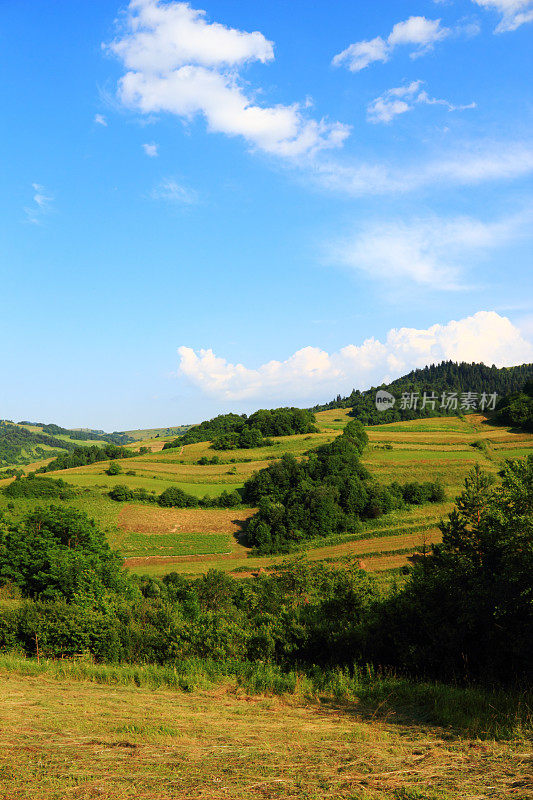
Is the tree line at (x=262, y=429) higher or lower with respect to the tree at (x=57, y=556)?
higher

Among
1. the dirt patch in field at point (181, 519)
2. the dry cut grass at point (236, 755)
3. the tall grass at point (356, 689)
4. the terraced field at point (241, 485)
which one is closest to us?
the dry cut grass at point (236, 755)

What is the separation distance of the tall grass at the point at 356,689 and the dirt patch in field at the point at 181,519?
48239 millimetres

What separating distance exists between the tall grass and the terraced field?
110ft

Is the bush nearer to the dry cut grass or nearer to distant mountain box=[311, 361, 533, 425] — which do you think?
the dry cut grass

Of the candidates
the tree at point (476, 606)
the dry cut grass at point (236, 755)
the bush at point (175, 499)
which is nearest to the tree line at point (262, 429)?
the bush at point (175, 499)

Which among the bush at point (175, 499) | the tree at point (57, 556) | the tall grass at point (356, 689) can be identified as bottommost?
the bush at point (175, 499)

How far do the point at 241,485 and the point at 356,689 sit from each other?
67.7 metres

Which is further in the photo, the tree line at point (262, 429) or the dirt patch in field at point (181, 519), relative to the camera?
the tree line at point (262, 429)

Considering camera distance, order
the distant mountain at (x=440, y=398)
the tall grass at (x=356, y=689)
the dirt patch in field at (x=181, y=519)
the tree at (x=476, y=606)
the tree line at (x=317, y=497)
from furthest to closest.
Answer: the distant mountain at (x=440, y=398)
the dirt patch in field at (x=181, y=519)
the tree line at (x=317, y=497)
the tree at (x=476, y=606)
the tall grass at (x=356, y=689)

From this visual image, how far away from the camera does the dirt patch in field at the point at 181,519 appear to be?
210ft

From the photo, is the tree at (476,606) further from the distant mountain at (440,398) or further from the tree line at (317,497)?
the distant mountain at (440,398)

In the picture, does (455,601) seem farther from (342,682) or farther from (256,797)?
(256,797)

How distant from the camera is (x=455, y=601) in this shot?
15.6 meters

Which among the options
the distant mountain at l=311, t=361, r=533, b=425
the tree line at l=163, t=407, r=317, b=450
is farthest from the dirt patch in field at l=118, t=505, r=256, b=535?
the distant mountain at l=311, t=361, r=533, b=425
